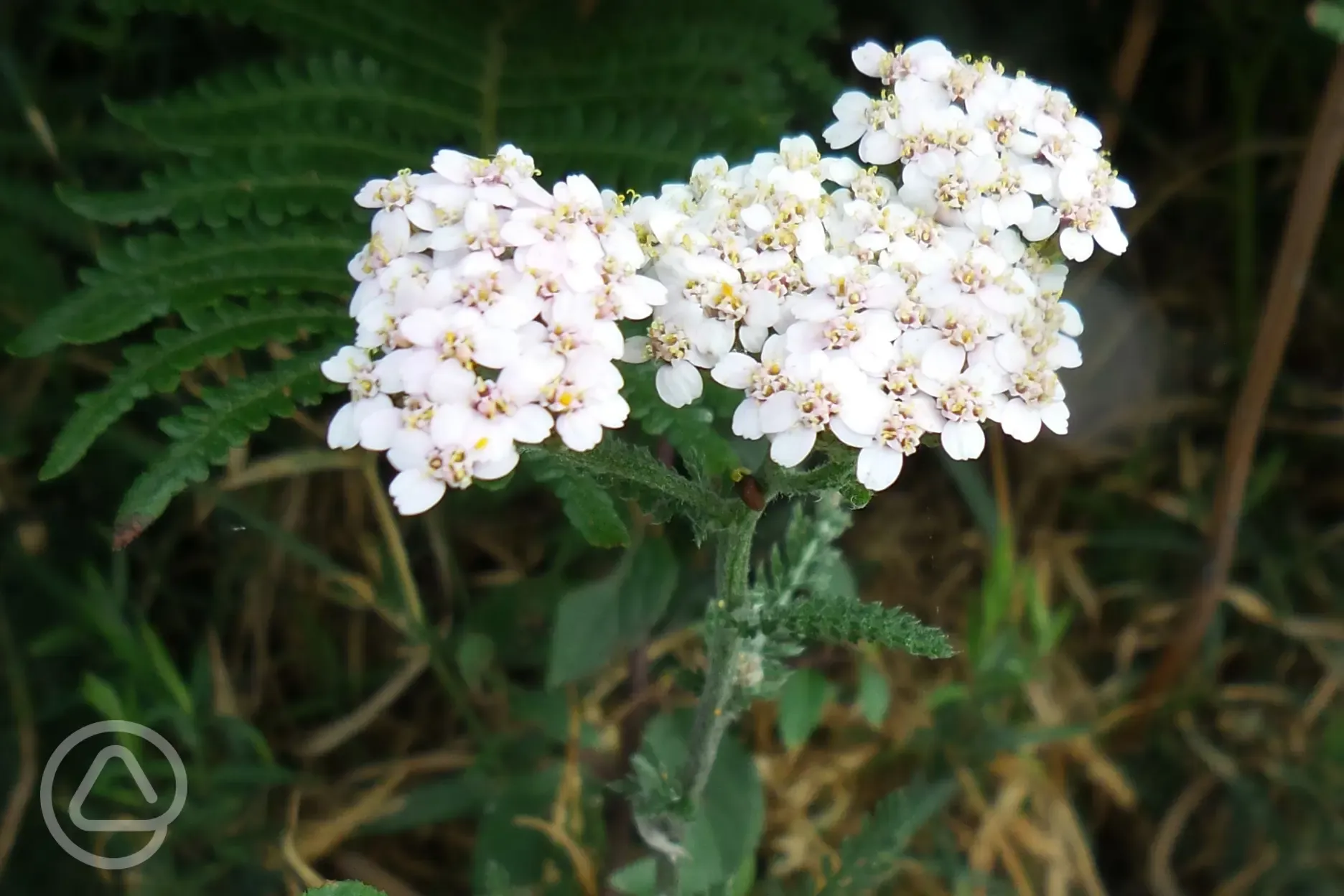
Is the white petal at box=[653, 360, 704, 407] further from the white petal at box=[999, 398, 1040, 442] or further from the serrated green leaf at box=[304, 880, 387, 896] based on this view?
the serrated green leaf at box=[304, 880, 387, 896]

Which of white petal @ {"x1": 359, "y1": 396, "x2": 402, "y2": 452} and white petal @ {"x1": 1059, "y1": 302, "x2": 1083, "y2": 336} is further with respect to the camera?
white petal @ {"x1": 1059, "y1": 302, "x2": 1083, "y2": 336}

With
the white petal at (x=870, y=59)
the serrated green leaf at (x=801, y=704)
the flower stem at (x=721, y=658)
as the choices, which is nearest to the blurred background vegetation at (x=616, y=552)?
the serrated green leaf at (x=801, y=704)

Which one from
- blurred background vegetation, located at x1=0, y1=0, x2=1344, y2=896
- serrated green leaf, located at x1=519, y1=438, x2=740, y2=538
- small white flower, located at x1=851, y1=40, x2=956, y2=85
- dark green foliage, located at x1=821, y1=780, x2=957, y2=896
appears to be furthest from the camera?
blurred background vegetation, located at x1=0, y1=0, x2=1344, y2=896

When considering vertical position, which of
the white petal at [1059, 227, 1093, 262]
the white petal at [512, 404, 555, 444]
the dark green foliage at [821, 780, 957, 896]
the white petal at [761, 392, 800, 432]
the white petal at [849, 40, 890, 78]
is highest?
the white petal at [849, 40, 890, 78]

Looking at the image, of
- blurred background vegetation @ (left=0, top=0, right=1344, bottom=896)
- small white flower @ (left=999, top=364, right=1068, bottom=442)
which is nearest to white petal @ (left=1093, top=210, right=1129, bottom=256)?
small white flower @ (left=999, top=364, right=1068, bottom=442)

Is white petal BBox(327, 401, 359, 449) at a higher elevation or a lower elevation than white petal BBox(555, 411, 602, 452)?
higher

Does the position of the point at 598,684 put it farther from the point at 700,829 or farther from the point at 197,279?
the point at 197,279

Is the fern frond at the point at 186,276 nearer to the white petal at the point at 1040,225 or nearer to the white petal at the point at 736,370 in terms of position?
the white petal at the point at 736,370

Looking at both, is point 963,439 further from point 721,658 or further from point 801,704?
point 801,704
